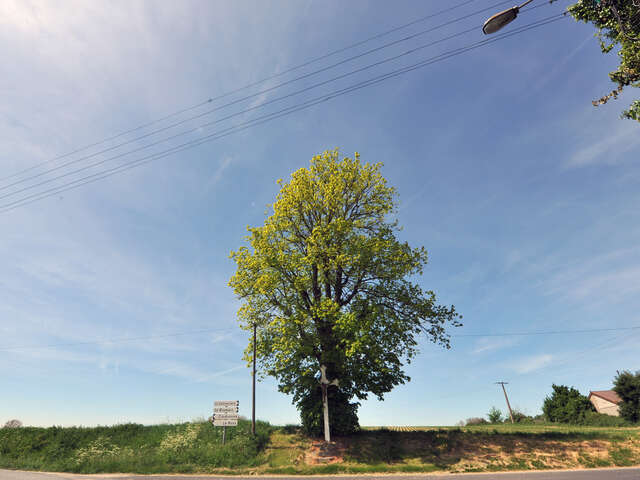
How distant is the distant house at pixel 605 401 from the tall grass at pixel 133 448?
6750 cm

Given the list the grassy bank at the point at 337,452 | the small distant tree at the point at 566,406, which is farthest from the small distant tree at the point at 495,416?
the grassy bank at the point at 337,452

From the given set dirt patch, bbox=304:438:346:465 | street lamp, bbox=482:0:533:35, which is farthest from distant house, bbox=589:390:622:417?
street lamp, bbox=482:0:533:35

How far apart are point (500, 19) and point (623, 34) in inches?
359

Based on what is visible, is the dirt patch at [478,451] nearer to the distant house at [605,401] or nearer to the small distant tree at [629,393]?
the small distant tree at [629,393]

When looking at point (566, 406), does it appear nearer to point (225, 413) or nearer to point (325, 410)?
point (325, 410)

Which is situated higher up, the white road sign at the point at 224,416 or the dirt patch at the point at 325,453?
the white road sign at the point at 224,416

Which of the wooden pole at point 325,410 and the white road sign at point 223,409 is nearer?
the wooden pole at point 325,410

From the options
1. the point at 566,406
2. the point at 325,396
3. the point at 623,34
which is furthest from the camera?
the point at 566,406

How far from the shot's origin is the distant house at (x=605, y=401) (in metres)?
59.3

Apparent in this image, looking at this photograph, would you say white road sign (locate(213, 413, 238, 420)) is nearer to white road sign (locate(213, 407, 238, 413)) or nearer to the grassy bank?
white road sign (locate(213, 407, 238, 413))

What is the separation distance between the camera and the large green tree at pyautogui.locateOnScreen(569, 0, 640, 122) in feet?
42.7

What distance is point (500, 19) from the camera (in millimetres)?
8180

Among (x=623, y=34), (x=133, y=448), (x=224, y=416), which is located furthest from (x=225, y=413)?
(x=623, y=34)

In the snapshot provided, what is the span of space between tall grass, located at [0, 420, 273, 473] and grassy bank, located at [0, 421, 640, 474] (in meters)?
0.07
